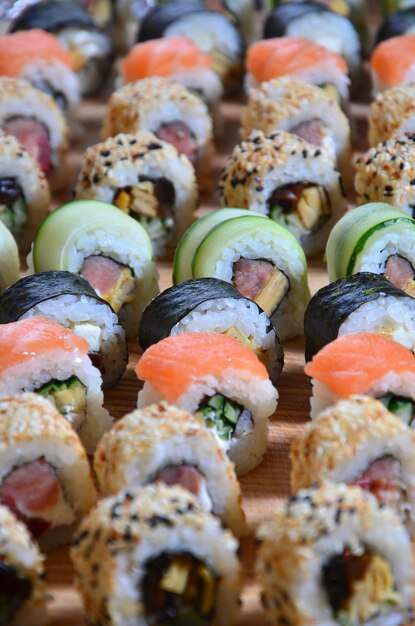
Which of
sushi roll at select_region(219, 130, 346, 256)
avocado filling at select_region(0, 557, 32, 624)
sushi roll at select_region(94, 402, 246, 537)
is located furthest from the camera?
sushi roll at select_region(219, 130, 346, 256)

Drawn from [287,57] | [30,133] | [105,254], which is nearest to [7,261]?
[105,254]

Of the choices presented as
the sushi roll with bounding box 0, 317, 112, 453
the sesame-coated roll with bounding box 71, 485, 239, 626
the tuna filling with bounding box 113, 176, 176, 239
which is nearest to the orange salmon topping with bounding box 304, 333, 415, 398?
the sushi roll with bounding box 0, 317, 112, 453

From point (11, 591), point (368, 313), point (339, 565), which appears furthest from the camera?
point (368, 313)

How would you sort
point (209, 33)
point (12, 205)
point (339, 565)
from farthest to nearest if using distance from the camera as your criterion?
point (209, 33)
point (12, 205)
point (339, 565)

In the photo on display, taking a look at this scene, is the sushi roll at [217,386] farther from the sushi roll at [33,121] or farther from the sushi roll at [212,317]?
the sushi roll at [33,121]

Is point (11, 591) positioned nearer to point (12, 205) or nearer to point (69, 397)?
point (69, 397)

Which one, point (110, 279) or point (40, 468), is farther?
point (110, 279)

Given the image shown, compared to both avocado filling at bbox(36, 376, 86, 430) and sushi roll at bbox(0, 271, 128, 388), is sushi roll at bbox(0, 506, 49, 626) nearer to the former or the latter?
avocado filling at bbox(36, 376, 86, 430)
